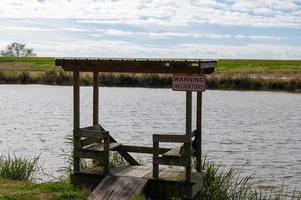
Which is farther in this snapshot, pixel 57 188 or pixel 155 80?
pixel 155 80

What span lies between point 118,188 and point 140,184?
417mm

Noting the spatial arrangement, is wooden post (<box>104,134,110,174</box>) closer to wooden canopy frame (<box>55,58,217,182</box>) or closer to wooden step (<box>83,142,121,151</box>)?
wooden canopy frame (<box>55,58,217,182</box>)

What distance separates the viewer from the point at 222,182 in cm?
1109

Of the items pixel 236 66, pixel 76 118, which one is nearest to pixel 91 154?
pixel 76 118

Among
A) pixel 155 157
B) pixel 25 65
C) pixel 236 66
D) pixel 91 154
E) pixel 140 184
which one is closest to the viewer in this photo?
pixel 140 184

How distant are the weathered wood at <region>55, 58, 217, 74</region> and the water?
17.0ft

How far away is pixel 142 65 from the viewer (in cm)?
1027

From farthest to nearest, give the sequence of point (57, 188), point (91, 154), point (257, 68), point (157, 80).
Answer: point (257, 68) < point (157, 80) < point (91, 154) < point (57, 188)

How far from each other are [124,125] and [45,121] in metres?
4.73

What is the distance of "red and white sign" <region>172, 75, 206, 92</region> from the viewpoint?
Result: 10188mm

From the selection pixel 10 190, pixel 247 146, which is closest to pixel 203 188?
pixel 10 190

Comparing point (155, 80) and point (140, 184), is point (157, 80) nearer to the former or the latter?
point (155, 80)

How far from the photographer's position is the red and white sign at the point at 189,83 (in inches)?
401

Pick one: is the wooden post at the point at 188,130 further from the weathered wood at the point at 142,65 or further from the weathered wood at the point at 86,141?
the weathered wood at the point at 86,141
